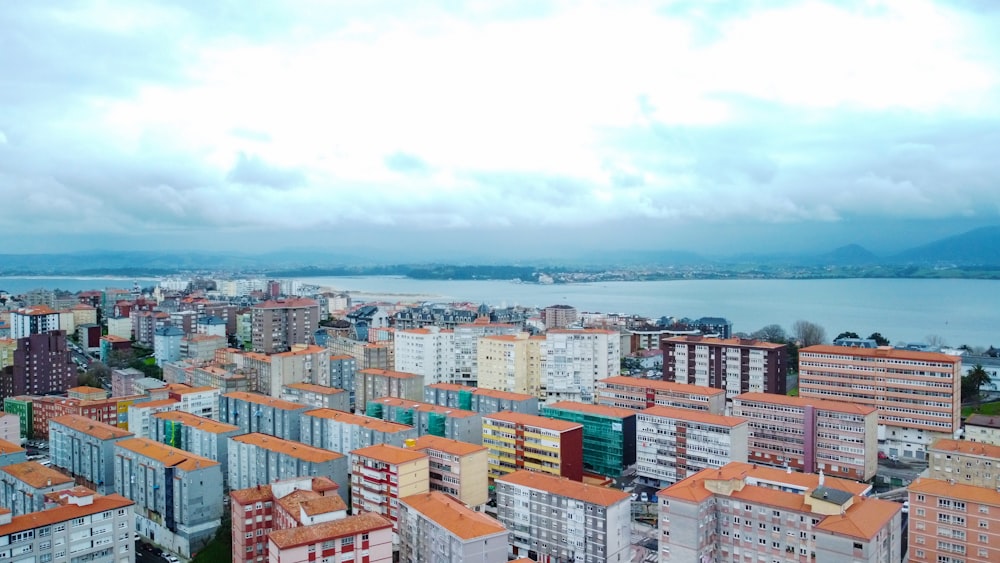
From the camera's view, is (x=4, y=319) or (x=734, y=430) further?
(x=4, y=319)

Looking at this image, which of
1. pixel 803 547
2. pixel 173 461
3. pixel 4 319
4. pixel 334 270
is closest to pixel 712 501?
pixel 803 547

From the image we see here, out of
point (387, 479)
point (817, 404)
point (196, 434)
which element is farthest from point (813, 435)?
point (196, 434)

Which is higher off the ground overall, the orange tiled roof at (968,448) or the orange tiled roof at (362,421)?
the orange tiled roof at (362,421)

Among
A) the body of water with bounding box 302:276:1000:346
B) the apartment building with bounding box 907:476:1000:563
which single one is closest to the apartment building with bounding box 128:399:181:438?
the apartment building with bounding box 907:476:1000:563

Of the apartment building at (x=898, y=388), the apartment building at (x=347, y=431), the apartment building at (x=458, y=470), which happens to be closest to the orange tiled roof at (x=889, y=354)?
the apartment building at (x=898, y=388)

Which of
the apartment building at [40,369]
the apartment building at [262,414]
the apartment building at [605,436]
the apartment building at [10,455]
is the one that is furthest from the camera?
the apartment building at [40,369]

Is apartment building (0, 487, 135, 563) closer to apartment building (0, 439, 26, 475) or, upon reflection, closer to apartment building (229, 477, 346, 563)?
apartment building (229, 477, 346, 563)

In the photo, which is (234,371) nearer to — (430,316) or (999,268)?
(430,316)

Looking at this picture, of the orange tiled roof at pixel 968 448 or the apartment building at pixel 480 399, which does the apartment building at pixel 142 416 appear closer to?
the apartment building at pixel 480 399
